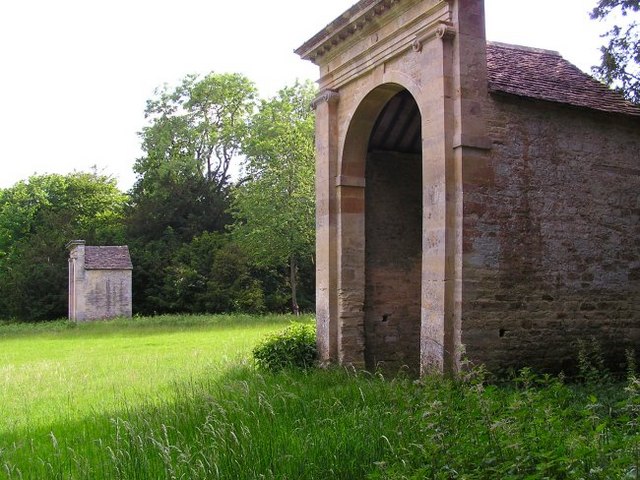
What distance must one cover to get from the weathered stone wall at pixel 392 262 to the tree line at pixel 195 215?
16525 mm

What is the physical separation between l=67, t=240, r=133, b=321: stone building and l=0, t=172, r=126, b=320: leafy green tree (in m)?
3.53

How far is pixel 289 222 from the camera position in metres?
30.0

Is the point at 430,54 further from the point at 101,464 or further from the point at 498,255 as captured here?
the point at 101,464

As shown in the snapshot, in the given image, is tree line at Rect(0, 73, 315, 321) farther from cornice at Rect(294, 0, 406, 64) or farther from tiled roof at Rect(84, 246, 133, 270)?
cornice at Rect(294, 0, 406, 64)

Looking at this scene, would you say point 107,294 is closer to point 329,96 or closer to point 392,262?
point 392,262

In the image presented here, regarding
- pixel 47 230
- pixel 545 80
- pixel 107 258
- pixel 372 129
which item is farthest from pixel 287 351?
pixel 47 230

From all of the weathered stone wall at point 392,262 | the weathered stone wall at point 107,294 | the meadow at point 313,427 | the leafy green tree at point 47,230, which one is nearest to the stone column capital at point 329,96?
the weathered stone wall at point 392,262

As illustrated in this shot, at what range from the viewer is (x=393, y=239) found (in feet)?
43.3

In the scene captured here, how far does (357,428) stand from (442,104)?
5.41 m

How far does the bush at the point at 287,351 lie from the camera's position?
12.1m

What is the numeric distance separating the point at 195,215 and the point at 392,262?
28.1 m

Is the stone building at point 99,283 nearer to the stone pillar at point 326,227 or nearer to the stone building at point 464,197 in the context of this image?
the stone pillar at point 326,227

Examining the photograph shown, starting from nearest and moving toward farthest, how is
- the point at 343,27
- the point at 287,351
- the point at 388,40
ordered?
the point at 388,40 → the point at 343,27 → the point at 287,351

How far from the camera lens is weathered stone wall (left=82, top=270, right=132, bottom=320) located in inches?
1227
